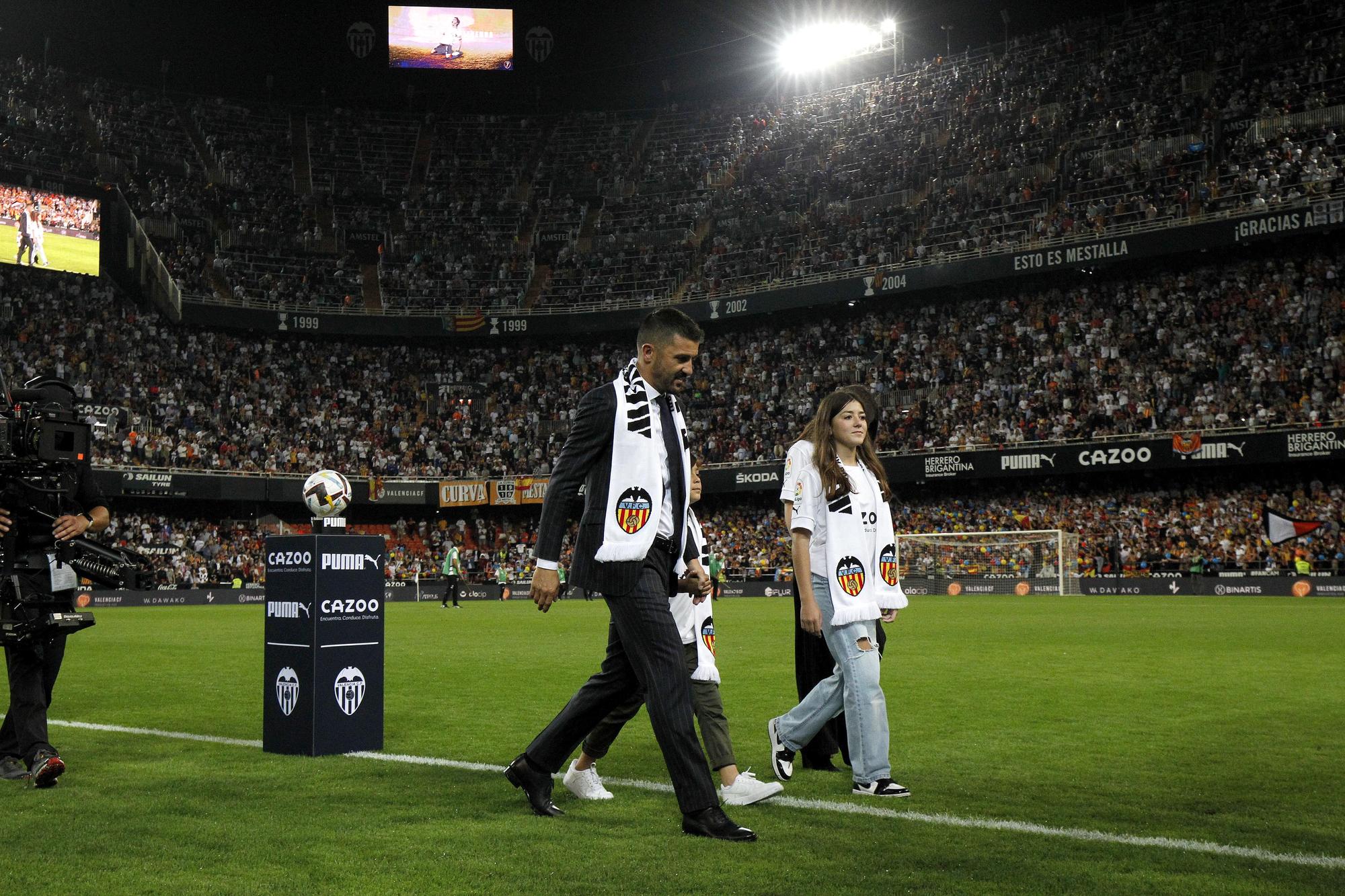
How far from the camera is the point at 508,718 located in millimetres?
10188

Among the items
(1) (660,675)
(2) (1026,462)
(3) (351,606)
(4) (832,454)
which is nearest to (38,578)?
(3) (351,606)

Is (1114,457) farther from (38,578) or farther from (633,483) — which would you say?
(38,578)

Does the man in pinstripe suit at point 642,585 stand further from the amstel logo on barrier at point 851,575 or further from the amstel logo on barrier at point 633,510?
the amstel logo on barrier at point 851,575

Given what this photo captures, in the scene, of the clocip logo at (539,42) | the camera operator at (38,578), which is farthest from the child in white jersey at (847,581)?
the clocip logo at (539,42)

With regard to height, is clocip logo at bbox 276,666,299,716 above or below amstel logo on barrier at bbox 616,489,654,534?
below

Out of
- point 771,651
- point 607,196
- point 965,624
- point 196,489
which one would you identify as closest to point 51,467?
point 771,651

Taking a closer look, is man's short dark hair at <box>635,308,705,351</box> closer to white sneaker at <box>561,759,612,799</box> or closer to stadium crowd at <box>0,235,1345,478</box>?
white sneaker at <box>561,759,612,799</box>

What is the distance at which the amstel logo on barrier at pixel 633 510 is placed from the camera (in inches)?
223

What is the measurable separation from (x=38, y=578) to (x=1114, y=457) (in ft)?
125

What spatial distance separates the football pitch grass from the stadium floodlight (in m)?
46.3

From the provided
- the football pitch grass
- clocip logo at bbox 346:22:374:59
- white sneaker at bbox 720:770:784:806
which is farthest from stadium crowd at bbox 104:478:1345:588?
white sneaker at bbox 720:770:784:806

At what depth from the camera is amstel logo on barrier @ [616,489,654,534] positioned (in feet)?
18.6

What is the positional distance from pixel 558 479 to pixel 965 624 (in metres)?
19.6

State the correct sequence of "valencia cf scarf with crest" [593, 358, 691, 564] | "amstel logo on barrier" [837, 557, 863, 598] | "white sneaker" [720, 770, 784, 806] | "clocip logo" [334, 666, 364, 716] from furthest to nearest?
1. "clocip logo" [334, 666, 364, 716]
2. "amstel logo on barrier" [837, 557, 863, 598]
3. "white sneaker" [720, 770, 784, 806]
4. "valencia cf scarf with crest" [593, 358, 691, 564]
